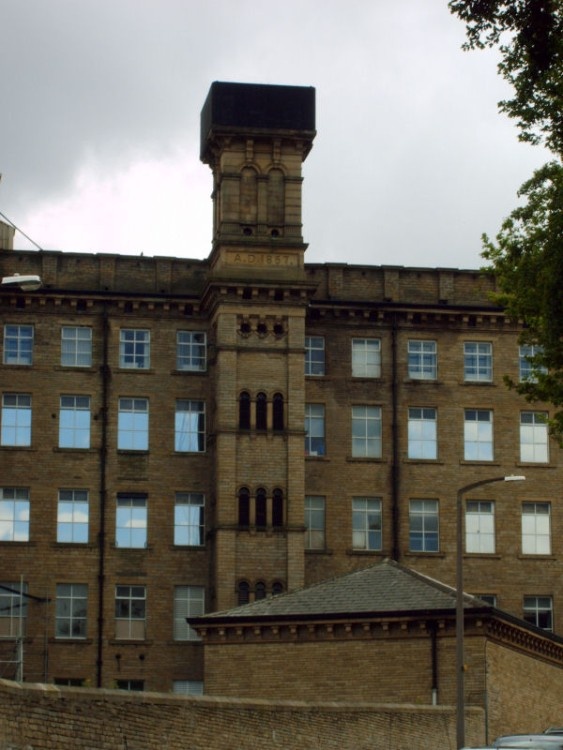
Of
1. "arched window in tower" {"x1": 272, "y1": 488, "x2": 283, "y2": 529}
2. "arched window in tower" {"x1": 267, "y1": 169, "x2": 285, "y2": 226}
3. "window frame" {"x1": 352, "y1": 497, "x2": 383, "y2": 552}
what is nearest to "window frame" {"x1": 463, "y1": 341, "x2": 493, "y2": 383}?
"window frame" {"x1": 352, "y1": 497, "x2": 383, "y2": 552}

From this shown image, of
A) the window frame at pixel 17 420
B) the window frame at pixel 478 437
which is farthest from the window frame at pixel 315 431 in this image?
the window frame at pixel 17 420

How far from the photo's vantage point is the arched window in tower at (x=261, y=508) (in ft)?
245

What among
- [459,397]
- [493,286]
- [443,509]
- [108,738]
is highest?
[493,286]

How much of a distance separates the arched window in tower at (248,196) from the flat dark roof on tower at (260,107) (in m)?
1.90

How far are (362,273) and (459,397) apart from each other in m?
6.91

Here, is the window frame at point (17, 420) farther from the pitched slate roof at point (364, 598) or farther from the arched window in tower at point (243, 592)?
the pitched slate roof at point (364, 598)

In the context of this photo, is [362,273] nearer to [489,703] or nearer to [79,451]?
[79,451]

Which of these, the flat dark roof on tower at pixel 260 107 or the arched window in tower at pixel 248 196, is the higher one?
the flat dark roof on tower at pixel 260 107

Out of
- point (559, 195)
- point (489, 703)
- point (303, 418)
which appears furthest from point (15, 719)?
point (303, 418)

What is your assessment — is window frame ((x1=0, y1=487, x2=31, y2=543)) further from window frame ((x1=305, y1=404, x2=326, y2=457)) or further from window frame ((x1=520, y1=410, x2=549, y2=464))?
window frame ((x1=520, y1=410, x2=549, y2=464))

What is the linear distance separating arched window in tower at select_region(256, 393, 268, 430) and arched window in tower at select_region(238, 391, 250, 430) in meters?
0.41

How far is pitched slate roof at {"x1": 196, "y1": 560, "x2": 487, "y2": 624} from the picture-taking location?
2259 inches

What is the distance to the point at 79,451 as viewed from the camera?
254 feet

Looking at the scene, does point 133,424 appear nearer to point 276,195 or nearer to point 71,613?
point 71,613
